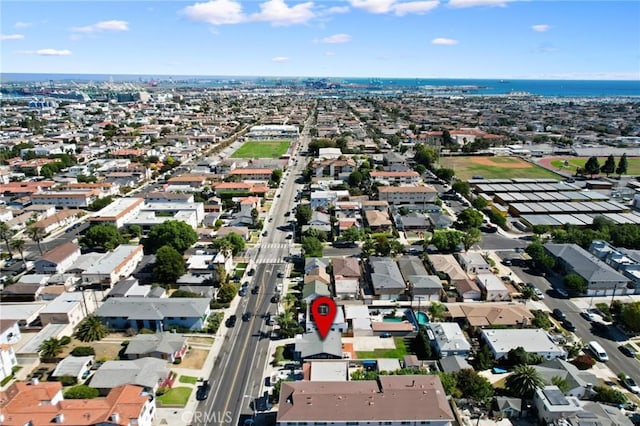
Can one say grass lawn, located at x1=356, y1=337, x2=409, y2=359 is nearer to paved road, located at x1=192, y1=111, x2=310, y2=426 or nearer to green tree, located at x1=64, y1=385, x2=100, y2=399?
paved road, located at x1=192, y1=111, x2=310, y2=426

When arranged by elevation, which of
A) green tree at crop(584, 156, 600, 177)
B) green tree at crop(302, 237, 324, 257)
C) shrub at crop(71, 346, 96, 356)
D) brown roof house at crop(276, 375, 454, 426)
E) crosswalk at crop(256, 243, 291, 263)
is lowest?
shrub at crop(71, 346, 96, 356)

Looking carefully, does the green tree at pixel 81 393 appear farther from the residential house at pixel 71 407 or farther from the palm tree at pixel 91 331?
the palm tree at pixel 91 331

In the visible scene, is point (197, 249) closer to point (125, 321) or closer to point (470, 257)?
point (125, 321)

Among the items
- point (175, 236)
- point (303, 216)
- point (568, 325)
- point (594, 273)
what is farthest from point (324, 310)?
point (303, 216)

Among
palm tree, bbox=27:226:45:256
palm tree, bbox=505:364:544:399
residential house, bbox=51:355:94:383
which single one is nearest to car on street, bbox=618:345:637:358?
palm tree, bbox=505:364:544:399

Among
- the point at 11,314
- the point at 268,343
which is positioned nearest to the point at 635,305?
the point at 268,343

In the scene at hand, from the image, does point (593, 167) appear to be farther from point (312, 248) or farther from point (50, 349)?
point (50, 349)
